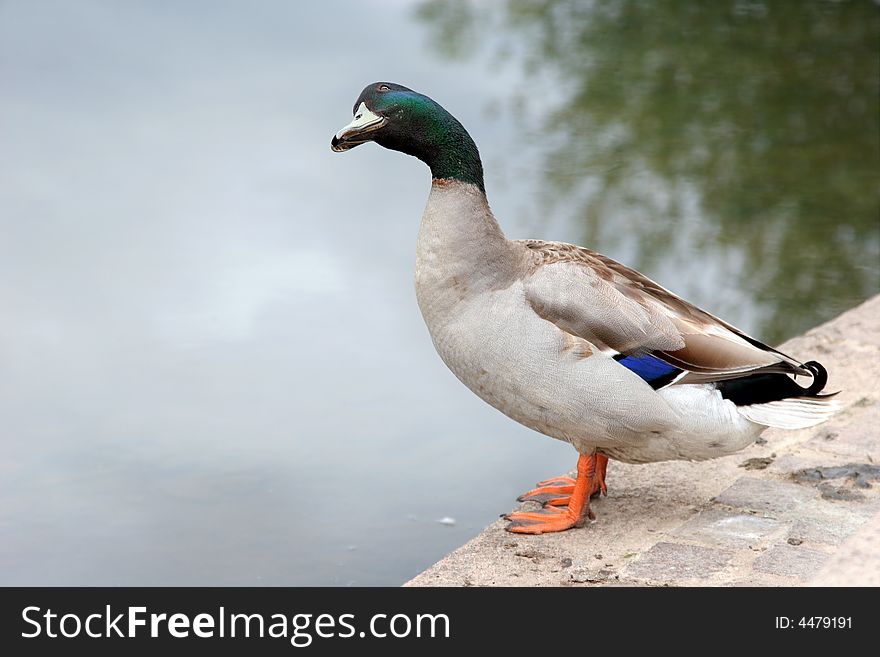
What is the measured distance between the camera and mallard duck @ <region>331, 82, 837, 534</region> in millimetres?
3664

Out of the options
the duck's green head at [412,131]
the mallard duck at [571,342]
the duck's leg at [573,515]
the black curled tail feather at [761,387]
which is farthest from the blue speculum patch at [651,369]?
the duck's green head at [412,131]

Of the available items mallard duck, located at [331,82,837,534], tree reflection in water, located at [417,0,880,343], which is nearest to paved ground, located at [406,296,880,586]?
mallard duck, located at [331,82,837,534]

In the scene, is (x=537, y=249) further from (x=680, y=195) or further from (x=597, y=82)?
(x=597, y=82)

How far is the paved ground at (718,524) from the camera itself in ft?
11.8

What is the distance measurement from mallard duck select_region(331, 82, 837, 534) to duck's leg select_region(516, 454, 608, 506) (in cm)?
23

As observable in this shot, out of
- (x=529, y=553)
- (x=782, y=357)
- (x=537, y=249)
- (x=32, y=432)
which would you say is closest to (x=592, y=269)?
(x=537, y=249)

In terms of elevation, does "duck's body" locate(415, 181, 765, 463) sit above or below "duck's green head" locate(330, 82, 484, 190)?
below

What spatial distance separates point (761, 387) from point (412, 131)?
4.15 feet

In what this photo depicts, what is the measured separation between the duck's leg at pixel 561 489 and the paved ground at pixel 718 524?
0.06 metres

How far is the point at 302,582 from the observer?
411 cm

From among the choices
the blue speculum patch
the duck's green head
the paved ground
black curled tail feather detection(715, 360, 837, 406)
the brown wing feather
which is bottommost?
the paved ground

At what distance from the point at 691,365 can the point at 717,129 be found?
5.30 meters

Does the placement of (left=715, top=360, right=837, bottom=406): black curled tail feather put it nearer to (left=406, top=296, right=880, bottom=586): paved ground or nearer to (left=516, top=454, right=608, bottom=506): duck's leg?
(left=406, top=296, right=880, bottom=586): paved ground

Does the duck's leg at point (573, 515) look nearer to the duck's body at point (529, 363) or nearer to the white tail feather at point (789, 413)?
the duck's body at point (529, 363)
